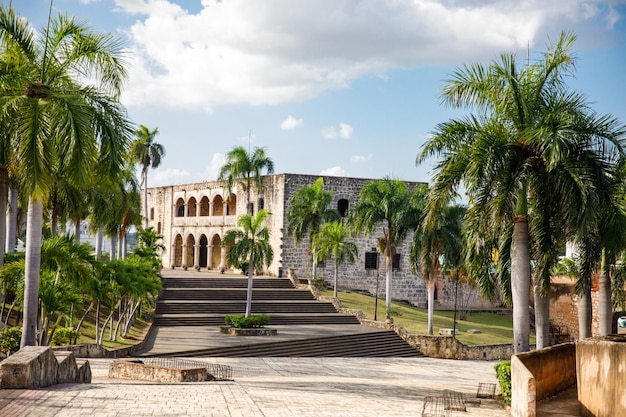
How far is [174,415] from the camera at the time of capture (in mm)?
9062

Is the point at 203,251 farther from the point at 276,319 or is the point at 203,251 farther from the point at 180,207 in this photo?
the point at 276,319

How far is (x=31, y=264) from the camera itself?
1324cm

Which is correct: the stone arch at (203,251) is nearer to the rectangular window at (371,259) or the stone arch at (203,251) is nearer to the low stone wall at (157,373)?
the rectangular window at (371,259)

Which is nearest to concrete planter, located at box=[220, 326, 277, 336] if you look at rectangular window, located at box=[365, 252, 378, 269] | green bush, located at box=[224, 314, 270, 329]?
green bush, located at box=[224, 314, 270, 329]

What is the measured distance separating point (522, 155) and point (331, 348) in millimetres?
14188

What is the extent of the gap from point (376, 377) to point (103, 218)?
556 inches

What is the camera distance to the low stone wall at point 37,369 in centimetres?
976

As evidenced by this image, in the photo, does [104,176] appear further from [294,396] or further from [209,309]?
[209,309]

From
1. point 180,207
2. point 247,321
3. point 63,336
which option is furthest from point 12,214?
point 180,207

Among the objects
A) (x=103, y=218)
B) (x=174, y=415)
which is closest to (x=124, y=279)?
(x=103, y=218)

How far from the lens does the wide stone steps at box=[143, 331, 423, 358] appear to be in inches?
926

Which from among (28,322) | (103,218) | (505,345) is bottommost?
(505,345)

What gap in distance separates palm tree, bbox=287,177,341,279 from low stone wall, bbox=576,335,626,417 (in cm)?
2753

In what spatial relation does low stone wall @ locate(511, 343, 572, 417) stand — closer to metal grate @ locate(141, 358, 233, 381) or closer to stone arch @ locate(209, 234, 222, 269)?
metal grate @ locate(141, 358, 233, 381)
